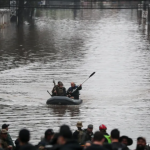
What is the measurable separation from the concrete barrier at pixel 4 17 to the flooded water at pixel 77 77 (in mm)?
8502

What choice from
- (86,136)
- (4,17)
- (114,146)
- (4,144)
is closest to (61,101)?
(86,136)

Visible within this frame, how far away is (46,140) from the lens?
1316 cm

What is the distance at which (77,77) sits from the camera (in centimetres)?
3997

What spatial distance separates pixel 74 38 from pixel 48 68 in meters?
27.9

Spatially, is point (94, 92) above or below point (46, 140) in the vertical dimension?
below

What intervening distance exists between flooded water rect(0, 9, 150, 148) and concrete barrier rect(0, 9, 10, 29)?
850 centimetres

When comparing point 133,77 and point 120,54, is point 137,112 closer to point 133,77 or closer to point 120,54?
point 133,77

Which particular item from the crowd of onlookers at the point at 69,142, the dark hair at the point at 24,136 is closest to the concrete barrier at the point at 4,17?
the crowd of onlookers at the point at 69,142

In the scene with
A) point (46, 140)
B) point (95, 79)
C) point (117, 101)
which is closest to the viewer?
point (46, 140)

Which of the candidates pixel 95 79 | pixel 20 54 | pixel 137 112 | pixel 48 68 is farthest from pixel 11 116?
pixel 20 54

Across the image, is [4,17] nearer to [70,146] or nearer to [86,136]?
[86,136]

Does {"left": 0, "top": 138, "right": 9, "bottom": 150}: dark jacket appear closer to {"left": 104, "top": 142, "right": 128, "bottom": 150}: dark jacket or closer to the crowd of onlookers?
the crowd of onlookers

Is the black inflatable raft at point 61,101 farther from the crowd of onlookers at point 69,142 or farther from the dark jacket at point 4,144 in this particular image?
the crowd of onlookers at point 69,142

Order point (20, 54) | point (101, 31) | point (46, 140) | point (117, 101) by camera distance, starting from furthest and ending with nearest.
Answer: point (101, 31) < point (20, 54) < point (117, 101) < point (46, 140)
